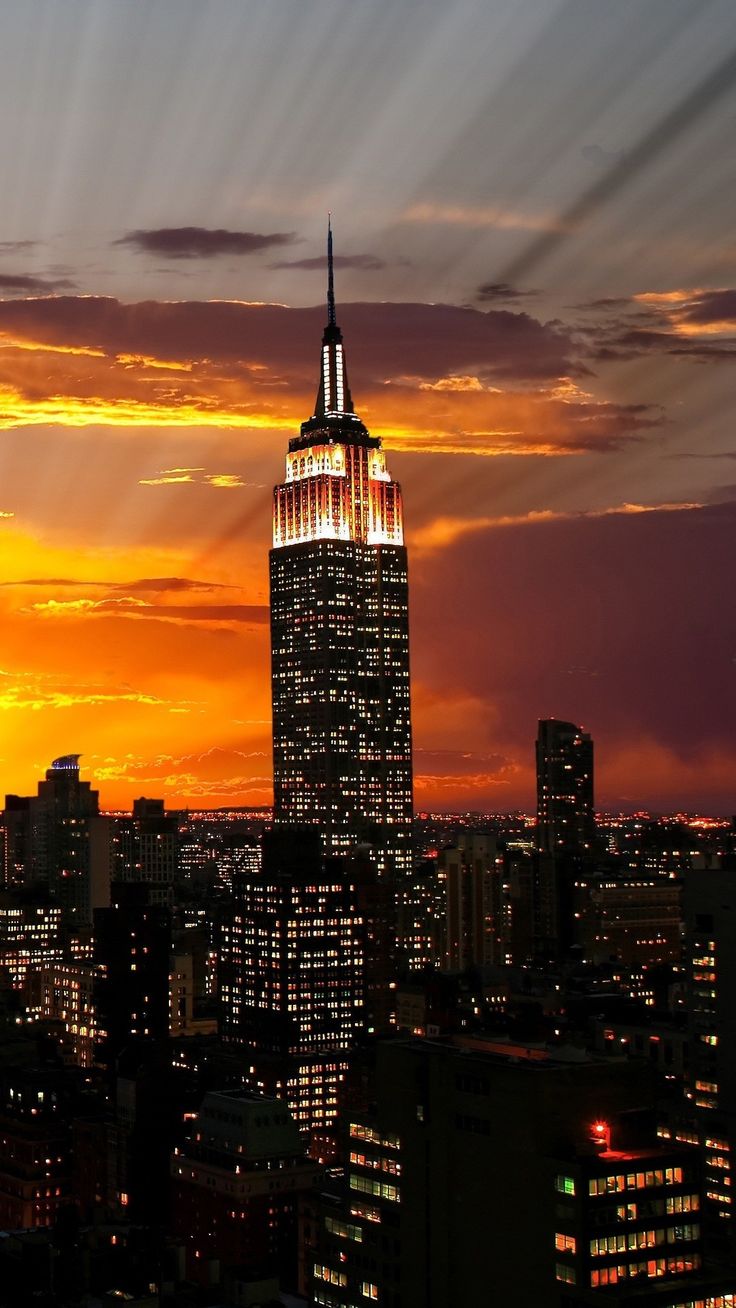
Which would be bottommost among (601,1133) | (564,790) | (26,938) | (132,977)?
(601,1133)

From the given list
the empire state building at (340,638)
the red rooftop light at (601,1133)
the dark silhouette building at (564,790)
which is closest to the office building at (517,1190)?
the red rooftop light at (601,1133)

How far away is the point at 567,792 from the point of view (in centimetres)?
17538

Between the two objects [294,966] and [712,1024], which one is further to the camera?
[294,966]

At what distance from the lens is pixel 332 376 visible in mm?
152625

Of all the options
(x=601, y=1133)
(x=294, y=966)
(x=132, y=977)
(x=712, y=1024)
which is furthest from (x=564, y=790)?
(x=601, y=1133)

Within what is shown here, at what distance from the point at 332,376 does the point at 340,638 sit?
66.8ft

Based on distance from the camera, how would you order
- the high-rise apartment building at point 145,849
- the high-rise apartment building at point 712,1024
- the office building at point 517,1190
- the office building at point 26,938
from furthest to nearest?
the high-rise apartment building at point 145,849, the office building at point 26,938, the high-rise apartment building at point 712,1024, the office building at point 517,1190

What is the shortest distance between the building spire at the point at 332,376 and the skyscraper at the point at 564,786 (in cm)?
3695

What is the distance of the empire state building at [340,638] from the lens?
146m

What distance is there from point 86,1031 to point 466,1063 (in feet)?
235

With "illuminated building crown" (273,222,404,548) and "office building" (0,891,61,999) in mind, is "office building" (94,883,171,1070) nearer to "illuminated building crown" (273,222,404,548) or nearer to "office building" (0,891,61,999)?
"office building" (0,891,61,999)

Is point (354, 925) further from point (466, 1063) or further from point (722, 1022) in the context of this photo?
point (466, 1063)

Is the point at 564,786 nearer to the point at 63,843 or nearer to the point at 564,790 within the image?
the point at 564,790

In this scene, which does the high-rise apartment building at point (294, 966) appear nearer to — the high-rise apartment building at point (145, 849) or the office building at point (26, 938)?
the office building at point (26, 938)
